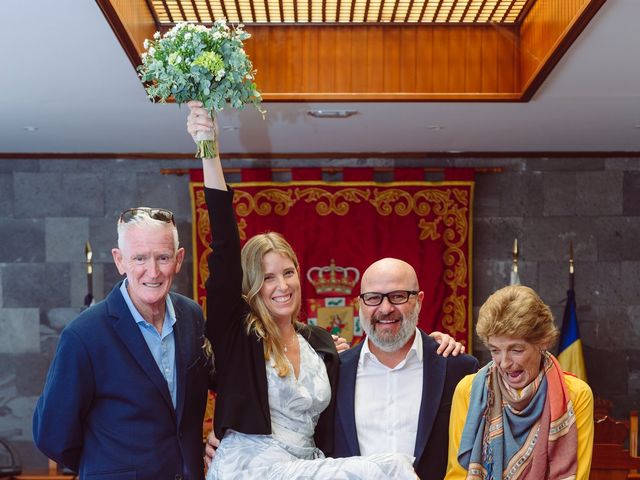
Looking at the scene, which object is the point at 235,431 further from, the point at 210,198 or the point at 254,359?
the point at 210,198

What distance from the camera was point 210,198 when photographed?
92.3 inches

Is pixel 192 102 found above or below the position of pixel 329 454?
above

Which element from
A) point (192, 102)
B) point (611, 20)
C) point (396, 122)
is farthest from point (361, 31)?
point (192, 102)

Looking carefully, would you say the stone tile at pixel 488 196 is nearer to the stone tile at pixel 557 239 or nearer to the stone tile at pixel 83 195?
the stone tile at pixel 557 239

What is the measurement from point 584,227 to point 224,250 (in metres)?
4.42

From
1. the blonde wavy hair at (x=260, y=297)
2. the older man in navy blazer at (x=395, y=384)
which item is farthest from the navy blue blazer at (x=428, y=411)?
the blonde wavy hair at (x=260, y=297)

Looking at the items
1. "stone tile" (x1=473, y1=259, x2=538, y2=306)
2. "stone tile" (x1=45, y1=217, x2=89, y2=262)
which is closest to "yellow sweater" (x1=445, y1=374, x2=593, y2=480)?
"stone tile" (x1=473, y1=259, x2=538, y2=306)

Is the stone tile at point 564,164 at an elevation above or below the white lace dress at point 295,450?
above

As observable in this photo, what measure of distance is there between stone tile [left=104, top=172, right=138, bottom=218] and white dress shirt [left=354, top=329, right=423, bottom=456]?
387 centimetres

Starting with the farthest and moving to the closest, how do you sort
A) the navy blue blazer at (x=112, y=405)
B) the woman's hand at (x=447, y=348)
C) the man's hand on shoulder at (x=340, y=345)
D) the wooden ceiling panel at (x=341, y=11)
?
the wooden ceiling panel at (x=341, y=11) < the man's hand on shoulder at (x=340, y=345) < the woman's hand at (x=447, y=348) < the navy blue blazer at (x=112, y=405)

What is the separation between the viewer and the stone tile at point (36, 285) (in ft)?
20.1

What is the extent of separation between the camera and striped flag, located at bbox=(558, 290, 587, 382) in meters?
5.77

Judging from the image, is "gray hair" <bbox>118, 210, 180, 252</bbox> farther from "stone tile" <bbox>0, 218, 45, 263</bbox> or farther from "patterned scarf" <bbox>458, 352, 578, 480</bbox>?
"stone tile" <bbox>0, 218, 45, 263</bbox>

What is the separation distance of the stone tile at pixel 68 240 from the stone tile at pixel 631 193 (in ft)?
12.9
